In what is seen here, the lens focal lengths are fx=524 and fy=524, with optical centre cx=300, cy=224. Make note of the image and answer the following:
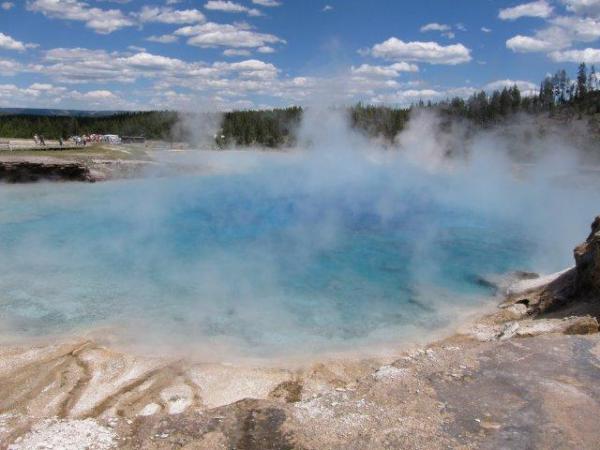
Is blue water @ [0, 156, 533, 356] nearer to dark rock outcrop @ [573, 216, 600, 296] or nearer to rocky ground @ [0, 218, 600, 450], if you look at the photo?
rocky ground @ [0, 218, 600, 450]

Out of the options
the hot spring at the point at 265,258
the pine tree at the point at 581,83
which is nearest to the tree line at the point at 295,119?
the pine tree at the point at 581,83

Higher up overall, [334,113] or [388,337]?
[334,113]

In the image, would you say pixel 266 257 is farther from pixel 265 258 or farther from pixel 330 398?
pixel 330 398

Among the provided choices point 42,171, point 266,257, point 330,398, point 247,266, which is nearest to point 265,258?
point 266,257

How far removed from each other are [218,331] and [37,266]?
5.82 m

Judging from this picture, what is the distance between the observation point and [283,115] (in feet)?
216

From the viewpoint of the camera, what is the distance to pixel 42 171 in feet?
84.6

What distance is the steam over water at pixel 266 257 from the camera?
928cm

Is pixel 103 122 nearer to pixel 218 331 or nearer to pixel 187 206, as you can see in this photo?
pixel 187 206

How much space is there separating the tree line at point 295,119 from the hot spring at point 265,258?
22696mm

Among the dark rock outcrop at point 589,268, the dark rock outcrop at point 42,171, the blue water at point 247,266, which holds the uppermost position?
the dark rock outcrop at point 42,171

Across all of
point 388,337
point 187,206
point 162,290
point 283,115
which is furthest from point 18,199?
point 283,115

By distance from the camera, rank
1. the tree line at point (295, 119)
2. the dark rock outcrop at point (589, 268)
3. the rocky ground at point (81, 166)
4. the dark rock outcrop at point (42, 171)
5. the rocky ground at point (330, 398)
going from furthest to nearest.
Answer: the tree line at point (295, 119)
the rocky ground at point (81, 166)
the dark rock outcrop at point (42, 171)
the dark rock outcrop at point (589, 268)
the rocky ground at point (330, 398)

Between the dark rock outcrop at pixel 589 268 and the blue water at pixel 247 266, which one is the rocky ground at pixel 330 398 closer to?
the dark rock outcrop at pixel 589 268
